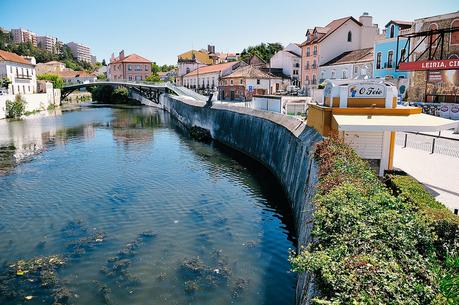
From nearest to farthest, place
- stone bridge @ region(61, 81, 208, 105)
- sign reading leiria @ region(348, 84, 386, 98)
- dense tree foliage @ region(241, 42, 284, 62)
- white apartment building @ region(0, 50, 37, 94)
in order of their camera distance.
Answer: sign reading leiria @ region(348, 84, 386, 98) → white apartment building @ region(0, 50, 37, 94) → stone bridge @ region(61, 81, 208, 105) → dense tree foliage @ region(241, 42, 284, 62)

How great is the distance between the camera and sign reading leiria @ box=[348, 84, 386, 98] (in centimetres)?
1733

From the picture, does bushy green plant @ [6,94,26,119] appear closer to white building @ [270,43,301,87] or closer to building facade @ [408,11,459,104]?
white building @ [270,43,301,87]

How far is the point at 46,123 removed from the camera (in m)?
51.5

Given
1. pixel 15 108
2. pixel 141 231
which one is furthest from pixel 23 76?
pixel 141 231

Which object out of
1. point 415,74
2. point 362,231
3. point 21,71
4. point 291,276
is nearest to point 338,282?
point 362,231

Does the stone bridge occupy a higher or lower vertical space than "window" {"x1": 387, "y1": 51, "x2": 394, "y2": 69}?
lower

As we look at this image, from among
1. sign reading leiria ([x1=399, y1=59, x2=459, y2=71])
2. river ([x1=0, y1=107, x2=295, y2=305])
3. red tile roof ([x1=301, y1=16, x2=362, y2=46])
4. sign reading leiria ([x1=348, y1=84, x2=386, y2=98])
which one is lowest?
river ([x1=0, y1=107, x2=295, y2=305])

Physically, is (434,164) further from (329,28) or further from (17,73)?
(17,73)

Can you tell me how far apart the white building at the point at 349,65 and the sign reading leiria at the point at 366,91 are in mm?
30341

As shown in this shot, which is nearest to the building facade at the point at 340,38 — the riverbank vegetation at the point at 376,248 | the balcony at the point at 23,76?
the riverbank vegetation at the point at 376,248

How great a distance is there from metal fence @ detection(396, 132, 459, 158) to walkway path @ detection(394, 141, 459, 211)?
406 millimetres

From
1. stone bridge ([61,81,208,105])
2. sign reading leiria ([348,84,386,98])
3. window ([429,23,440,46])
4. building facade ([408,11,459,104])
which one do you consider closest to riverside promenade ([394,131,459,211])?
sign reading leiria ([348,84,386,98])

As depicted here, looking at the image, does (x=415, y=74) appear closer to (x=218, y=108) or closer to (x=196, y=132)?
(x=218, y=108)

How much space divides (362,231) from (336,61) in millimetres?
50737
